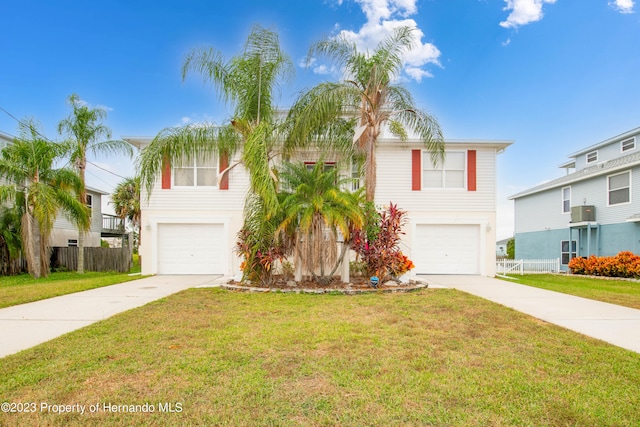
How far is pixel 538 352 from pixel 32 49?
1853 centimetres

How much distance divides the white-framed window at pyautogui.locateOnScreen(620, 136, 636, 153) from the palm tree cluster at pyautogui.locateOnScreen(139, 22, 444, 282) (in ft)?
51.8

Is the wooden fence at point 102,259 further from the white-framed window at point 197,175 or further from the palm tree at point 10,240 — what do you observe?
the white-framed window at point 197,175

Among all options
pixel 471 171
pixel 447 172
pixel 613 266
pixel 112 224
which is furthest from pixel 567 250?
pixel 112 224

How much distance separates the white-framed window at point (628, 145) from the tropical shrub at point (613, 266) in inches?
288

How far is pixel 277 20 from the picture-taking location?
9289mm

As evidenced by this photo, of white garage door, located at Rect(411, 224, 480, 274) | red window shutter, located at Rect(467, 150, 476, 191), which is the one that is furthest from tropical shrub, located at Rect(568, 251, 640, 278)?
red window shutter, located at Rect(467, 150, 476, 191)

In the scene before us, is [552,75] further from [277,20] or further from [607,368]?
[607,368]

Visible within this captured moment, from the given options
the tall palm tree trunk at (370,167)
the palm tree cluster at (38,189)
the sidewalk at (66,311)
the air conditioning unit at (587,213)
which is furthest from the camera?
the air conditioning unit at (587,213)

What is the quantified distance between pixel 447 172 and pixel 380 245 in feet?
18.3

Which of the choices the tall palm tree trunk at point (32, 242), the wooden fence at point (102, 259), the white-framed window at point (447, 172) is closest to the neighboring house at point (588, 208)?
the white-framed window at point (447, 172)

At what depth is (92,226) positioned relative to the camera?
21.9 m

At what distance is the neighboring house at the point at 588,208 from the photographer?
15453 mm

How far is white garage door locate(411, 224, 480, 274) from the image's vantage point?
42.1ft

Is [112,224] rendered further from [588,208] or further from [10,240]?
[588,208]
